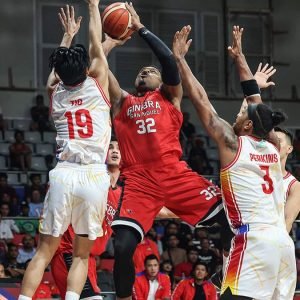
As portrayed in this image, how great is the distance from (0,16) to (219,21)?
228 inches

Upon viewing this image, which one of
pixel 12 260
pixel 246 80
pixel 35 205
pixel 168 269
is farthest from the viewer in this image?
pixel 35 205

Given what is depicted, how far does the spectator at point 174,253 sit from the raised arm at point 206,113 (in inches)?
330

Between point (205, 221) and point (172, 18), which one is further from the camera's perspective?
point (172, 18)

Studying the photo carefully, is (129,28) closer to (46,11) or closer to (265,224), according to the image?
(265,224)

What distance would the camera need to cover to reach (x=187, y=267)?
16484 mm

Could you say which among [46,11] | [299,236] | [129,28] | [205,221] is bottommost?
[299,236]

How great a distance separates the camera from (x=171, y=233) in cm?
1753

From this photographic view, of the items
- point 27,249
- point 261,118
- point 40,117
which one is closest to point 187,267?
point 27,249

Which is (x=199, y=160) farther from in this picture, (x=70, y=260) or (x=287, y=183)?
(x=287, y=183)

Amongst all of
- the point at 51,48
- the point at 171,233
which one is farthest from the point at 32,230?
the point at 51,48

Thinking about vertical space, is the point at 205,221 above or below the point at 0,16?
below

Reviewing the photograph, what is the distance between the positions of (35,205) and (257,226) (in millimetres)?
11393

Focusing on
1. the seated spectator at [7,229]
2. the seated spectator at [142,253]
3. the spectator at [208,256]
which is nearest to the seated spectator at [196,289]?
the seated spectator at [142,253]

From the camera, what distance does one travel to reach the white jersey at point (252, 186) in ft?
25.0
